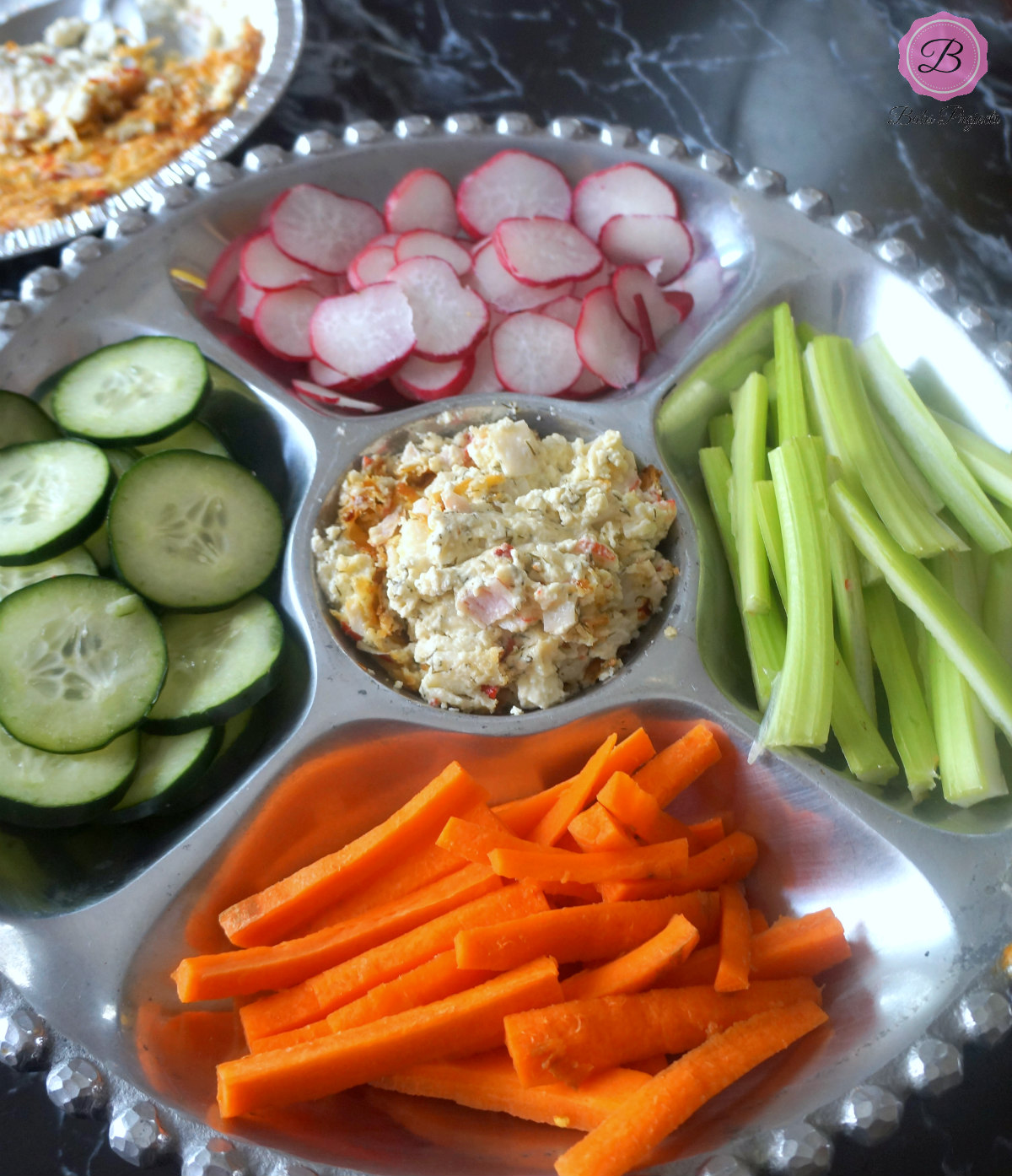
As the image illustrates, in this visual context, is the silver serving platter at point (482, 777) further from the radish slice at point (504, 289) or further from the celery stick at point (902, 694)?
the radish slice at point (504, 289)

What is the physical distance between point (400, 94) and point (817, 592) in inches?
101

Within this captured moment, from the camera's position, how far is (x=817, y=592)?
1.91m

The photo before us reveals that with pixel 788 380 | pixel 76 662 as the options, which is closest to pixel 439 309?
pixel 788 380

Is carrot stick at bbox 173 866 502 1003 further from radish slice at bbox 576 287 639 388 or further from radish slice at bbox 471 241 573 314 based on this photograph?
radish slice at bbox 471 241 573 314

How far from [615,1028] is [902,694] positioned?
0.89m

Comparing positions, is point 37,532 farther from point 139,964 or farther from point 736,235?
point 736,235

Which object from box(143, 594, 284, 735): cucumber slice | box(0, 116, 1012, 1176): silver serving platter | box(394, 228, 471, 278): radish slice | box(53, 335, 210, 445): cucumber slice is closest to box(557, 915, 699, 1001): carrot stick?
box(0, 116, 1012, 1176): silver serving platter

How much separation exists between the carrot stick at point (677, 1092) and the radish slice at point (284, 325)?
190 cm

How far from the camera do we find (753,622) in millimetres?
2031

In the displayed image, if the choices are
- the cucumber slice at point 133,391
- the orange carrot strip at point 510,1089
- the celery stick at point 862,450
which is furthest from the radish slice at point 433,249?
the orange carrot strip at point 510,1089

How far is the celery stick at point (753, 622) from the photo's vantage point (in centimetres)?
198

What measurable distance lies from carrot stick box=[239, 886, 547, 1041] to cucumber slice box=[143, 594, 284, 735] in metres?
0.56

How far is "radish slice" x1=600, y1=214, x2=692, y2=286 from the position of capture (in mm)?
2645

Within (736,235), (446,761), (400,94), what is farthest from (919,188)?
(446,761)
